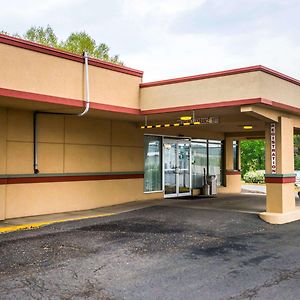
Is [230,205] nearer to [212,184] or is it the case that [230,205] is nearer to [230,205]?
[230,205]

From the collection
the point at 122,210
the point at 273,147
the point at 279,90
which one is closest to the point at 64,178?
the point at 122,210

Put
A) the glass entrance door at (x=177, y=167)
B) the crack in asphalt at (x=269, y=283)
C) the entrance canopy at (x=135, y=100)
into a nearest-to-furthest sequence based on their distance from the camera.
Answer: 1. the crack in asphalt at (x=269, y=283)
2. the entrance canopy at (x=135, y=100)
3. the glass entrance door at (x=177, y=167)

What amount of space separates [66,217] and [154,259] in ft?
14.9

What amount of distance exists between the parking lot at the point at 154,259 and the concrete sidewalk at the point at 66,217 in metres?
0.55

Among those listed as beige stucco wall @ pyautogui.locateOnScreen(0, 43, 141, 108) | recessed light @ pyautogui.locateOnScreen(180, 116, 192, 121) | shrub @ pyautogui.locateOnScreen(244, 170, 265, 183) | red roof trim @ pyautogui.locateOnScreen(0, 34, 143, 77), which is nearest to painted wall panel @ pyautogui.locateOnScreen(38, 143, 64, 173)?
beige stucco wall @ pyautogui.locateOnScreen(0, 43, 141, 108)

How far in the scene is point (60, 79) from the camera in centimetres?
977

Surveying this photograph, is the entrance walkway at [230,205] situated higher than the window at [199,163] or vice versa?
the window at [199,163]

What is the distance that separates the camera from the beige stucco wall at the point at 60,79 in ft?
28.9

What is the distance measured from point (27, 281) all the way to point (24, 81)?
193 inches

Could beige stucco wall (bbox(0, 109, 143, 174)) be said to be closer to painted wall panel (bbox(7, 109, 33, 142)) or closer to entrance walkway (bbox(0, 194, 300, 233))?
painted wall panel (bbox(7, 109, 33, 142))

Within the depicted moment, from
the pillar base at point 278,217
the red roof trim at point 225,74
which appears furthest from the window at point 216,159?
the pillar base at point 278,217

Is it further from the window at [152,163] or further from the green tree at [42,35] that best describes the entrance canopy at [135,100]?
the green tree at [42,35]

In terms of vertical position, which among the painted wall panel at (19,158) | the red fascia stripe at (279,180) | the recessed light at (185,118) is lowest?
the red fascia stripe at (279,180)

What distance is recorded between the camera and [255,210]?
12.0 meters
